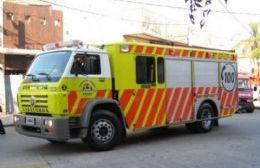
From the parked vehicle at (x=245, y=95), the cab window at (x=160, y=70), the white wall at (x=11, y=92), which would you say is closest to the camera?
the cab window at (x=160, y=70)

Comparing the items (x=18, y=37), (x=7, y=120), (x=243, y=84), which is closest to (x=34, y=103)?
(x=7, y=120)

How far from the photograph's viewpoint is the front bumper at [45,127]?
997 centimetres

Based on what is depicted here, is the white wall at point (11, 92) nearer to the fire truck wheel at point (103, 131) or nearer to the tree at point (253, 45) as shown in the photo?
the fire truck wheel at point (103, 131)

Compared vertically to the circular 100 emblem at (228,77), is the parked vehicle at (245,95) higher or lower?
lower

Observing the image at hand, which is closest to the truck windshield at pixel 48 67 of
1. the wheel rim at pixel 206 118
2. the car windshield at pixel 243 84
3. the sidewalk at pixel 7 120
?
the wheel rim at pixel 206 118

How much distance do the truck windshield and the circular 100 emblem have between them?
6282 millimetres

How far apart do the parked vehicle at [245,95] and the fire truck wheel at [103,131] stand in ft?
45.0

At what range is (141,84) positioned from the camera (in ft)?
39.0

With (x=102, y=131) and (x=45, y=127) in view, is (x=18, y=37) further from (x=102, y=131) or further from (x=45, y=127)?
(x=45, y=127)

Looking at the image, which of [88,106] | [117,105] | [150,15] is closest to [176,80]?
[117,105]

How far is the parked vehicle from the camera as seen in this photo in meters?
24.1

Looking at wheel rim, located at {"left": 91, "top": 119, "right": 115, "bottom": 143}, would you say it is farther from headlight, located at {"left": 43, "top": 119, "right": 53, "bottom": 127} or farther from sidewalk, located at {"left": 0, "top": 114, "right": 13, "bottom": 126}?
sidewalk, located at {"left": 0, "top": 114, "right": 13, "bottom": 126}

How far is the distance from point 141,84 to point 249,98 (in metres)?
13.8

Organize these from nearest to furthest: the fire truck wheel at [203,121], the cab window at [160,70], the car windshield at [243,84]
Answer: the cab window at [160,70] → the fire truck wheel at [203,121] → the car windshield at [243,84]
